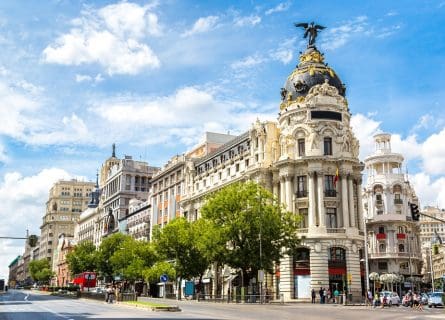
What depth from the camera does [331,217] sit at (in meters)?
76.9

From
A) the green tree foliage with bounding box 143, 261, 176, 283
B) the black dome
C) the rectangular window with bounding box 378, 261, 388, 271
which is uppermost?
the black dome

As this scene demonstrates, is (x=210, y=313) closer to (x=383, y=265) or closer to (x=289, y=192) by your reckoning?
(x=289, y=192)

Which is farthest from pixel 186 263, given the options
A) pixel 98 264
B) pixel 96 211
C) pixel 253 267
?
pixel 96 211

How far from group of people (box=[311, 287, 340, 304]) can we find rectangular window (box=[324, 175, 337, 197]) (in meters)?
13.5

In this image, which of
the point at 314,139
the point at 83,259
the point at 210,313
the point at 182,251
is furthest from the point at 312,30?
the point at 83,259

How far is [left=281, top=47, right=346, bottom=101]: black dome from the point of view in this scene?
81.7 m

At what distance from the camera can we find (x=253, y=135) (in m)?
85.6

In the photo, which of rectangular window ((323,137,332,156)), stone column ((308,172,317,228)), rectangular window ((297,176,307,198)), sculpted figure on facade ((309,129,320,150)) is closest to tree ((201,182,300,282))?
stone column ((308,172,317,228))

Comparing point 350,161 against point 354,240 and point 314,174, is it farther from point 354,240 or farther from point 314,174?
point 354,240

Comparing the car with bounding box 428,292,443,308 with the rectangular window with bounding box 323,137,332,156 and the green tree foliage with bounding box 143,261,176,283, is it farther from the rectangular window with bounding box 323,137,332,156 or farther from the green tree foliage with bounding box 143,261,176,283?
the green tree foliage with bounding box 143,261,176,283

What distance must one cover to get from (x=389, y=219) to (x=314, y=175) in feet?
130

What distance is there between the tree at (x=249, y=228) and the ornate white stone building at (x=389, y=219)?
4819cm

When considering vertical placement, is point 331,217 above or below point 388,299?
above

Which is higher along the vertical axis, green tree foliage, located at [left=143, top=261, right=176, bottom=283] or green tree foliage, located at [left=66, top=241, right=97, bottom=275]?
green tree foliage, located at [left=66, top=241, right=97, bottom=275]
